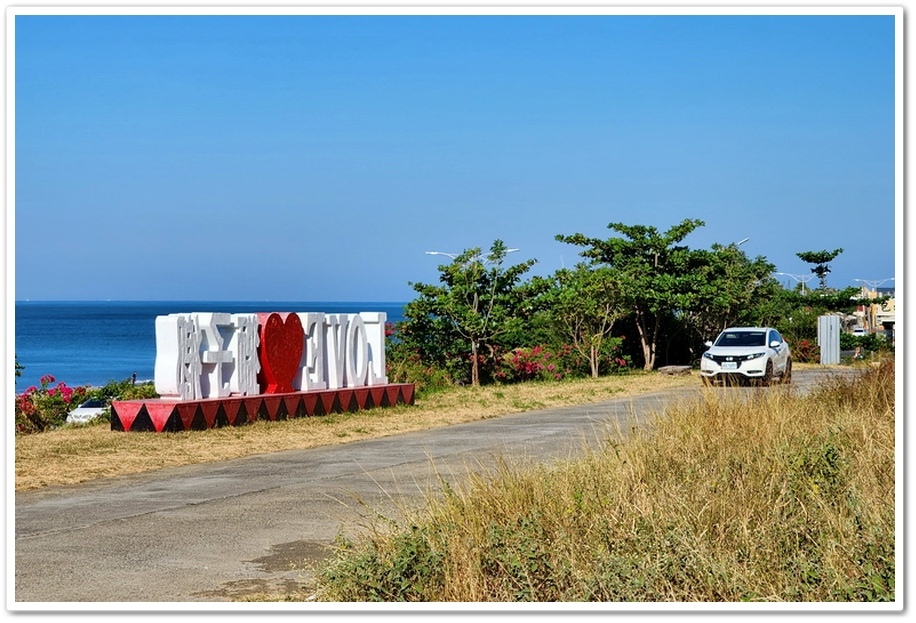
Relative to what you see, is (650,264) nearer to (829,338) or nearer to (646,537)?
(829,338)

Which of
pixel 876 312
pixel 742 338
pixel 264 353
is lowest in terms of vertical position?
pixel 264 353

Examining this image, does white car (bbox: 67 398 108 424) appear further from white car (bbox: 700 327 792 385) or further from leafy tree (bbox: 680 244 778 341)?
leafy tree (bbox: 680 244 778 341)

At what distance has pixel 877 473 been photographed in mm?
8633

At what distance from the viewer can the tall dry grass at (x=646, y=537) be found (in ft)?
20.4

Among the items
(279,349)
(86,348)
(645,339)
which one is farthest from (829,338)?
(86,348)

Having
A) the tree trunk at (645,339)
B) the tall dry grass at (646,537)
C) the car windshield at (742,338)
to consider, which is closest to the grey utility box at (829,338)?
the tree trunk at (645,339)

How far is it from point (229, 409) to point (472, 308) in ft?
45.1

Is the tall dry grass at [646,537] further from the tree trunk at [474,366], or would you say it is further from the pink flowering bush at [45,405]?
the tree trunk at [474,366]

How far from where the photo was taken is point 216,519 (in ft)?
30.8

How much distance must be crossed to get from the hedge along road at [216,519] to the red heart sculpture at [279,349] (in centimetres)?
302

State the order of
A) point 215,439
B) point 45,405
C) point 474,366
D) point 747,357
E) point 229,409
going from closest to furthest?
1. point 215,439
2. point 229,409
3. point 45,405
4. point 747,357
5. point 474,366

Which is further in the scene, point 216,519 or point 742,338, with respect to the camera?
point 742,338

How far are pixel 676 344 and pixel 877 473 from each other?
2756cm
